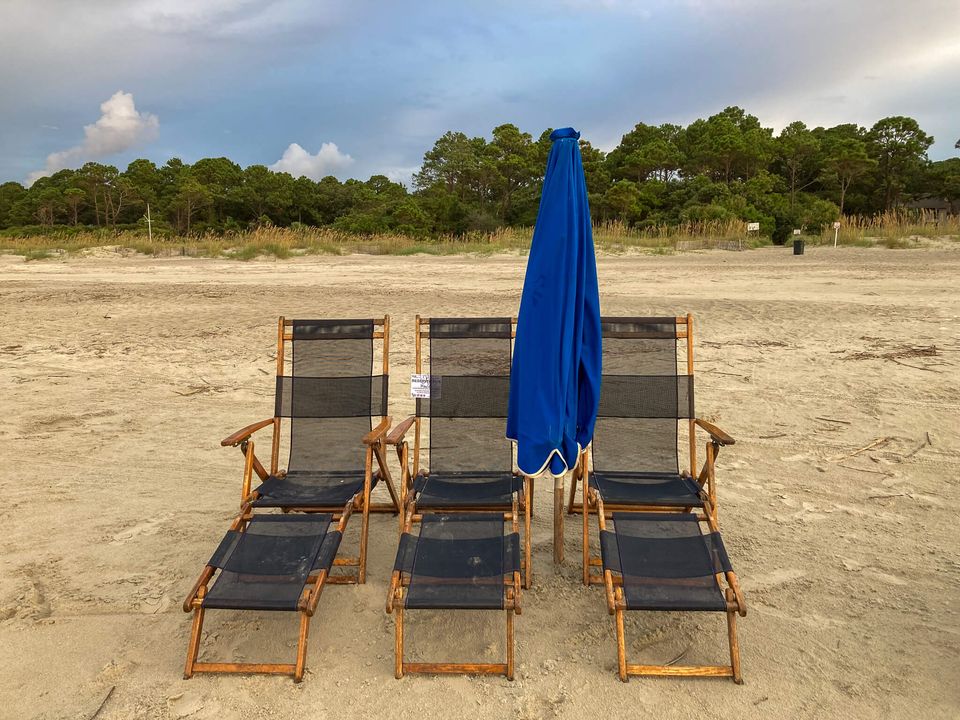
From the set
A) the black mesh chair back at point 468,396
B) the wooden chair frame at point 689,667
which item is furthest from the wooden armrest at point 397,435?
the wooden chair frame at point 689,667

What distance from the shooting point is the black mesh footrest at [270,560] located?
7.96 ft

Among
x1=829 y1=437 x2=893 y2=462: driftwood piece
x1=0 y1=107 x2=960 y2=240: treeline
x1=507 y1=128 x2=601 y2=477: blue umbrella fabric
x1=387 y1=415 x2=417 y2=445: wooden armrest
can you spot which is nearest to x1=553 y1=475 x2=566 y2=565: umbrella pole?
x1=507 y1=128 x2=601 y2=477: blue umbrella fabric

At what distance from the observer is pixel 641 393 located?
147 inches

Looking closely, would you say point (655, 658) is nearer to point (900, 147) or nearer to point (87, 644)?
point (87, 644)

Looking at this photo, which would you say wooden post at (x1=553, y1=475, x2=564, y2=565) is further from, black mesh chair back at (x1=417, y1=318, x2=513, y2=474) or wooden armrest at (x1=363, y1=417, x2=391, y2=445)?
→ wooden armrest at (x1=363, y1=417, x2=391, y2=445)

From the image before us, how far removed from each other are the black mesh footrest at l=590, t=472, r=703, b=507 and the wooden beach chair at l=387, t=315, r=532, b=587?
1.56ft

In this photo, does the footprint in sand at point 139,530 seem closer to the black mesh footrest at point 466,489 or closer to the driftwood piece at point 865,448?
the black mesh footrest at point 466,489

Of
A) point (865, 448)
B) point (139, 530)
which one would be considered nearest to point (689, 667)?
point (139, 530)

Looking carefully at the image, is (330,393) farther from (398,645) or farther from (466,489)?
(398,645)

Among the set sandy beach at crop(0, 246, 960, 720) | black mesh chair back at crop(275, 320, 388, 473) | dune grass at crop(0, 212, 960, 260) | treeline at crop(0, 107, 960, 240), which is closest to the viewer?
sandy beach at crop(0, 246, 960, 720)

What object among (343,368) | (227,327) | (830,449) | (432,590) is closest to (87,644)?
(432,590)

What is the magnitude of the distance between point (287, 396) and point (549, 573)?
6.18 ft

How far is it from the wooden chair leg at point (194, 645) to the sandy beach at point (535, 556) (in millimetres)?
50

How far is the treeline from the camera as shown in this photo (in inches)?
1378
